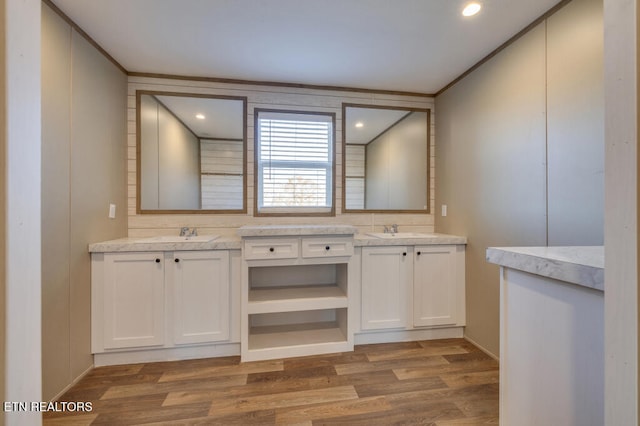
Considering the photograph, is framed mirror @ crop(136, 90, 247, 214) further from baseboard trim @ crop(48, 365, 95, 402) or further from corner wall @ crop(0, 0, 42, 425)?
corner wall @ crop(0, 0, 42, 425)

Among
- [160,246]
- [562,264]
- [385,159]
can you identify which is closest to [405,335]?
[385,159]

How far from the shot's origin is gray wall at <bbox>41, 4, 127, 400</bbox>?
61.7 inches

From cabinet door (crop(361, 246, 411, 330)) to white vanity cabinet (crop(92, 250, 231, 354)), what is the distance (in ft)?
3.73

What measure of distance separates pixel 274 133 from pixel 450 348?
8.27ft

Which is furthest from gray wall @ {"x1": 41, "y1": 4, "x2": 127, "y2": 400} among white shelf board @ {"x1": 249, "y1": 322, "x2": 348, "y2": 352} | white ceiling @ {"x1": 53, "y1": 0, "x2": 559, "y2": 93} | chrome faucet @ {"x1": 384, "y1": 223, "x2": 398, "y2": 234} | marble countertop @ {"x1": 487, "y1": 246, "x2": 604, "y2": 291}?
chrome faucet @ {"x1": 384, "y1": 223, "x2": 398, "y2": 234}

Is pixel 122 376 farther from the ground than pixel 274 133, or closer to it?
closer to it

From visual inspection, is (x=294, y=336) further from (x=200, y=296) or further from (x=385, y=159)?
(x=385, y=159)

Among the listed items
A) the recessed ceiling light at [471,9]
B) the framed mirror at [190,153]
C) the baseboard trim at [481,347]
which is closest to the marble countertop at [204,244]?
the framed mirror at [190,153]

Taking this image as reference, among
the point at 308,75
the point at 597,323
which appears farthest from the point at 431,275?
the point at 308,75

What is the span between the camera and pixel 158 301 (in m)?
2.01

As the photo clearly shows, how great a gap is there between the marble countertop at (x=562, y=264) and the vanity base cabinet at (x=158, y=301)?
71.4 inches

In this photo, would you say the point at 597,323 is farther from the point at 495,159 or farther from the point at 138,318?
the point at 138,318

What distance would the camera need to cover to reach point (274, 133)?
2.67 m

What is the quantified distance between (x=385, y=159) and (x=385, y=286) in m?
1.31
